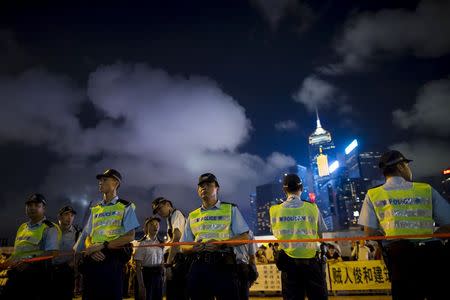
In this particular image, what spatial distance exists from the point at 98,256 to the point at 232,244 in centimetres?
164

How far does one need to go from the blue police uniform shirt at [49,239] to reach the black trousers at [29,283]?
0.28 metres

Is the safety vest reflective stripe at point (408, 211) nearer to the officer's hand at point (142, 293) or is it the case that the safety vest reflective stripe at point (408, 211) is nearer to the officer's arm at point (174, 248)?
the officer's arm at point (174, 248)

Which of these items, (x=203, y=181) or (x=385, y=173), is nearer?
(x=385, y=173)

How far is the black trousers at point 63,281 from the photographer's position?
20.1 feet

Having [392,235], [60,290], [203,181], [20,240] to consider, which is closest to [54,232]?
[20,240]

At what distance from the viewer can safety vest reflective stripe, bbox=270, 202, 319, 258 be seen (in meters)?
4.27

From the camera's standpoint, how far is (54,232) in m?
5.29

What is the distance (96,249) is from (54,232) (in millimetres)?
2027

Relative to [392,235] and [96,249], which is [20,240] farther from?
[392,235]

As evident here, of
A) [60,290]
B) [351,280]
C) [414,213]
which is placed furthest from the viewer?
[351,280]

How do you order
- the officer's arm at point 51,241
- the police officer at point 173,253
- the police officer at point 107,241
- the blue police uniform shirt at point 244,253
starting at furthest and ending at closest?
the police officer at point 173,253 < the officer's arm at point 51,241 < the blue police uniform shirt at point 244,253 < the police officer at point 107,241

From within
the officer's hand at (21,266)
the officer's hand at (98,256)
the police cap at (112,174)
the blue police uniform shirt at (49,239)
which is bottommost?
the officer's hand at (21,266)

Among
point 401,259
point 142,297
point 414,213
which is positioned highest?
point 414,213

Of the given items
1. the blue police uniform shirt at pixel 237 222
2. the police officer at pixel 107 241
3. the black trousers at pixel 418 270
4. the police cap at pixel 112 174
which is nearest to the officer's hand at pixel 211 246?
the blue police uniform shirt at pixel 237 222
